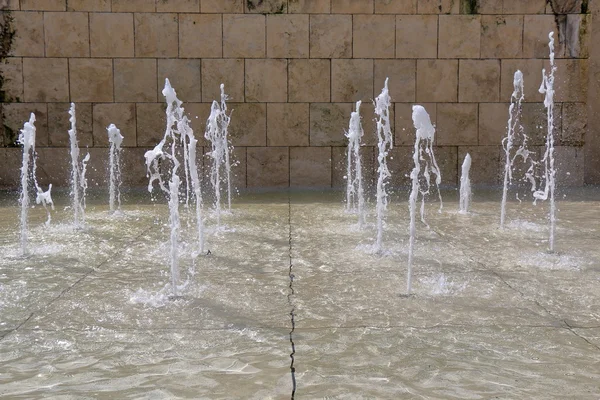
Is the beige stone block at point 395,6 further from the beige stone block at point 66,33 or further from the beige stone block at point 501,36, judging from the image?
the beige stone block at point 66,33

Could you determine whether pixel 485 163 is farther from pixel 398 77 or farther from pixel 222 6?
pixel 222 6

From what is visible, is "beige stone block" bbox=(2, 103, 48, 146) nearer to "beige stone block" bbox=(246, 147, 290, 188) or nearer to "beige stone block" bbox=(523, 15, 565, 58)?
"beige stone block" bbox=(246, 147, 290, 188)

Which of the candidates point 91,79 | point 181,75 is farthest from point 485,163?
point 91,79

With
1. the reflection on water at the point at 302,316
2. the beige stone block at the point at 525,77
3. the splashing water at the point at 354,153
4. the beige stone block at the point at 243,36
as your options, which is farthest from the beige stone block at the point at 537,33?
the reflection on water at the point at 302,316

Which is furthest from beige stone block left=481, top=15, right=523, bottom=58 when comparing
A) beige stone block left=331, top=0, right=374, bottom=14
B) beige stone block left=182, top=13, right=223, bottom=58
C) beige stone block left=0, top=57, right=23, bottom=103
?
beige stone block left=0, top=57, right=23, bottom=103

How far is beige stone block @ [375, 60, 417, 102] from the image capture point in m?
9.43

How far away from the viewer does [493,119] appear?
9523 millimetres

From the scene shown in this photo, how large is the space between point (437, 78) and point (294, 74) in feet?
6.65

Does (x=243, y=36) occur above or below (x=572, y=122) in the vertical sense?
above

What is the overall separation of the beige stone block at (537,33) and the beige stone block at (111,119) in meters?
5.63

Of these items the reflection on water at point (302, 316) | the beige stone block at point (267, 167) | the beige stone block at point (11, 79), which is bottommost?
the reflection on water at point (302, 316)

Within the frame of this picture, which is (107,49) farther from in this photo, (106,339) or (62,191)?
(106,339)

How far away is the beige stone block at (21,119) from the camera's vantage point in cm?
915

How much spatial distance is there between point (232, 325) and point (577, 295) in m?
1.99
